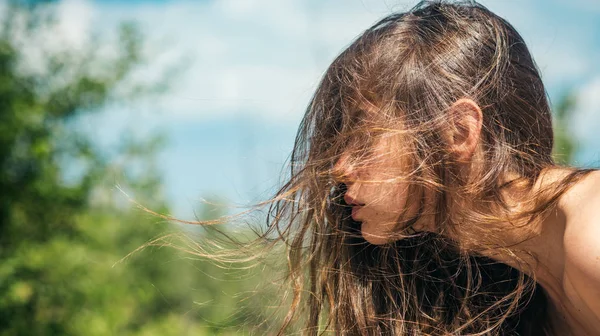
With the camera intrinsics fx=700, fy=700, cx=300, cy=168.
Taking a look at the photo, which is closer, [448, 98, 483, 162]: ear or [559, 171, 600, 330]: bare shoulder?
[559, 171, 600, 330]: bare shoulder

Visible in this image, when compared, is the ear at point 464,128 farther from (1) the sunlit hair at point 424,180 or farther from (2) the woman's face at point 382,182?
(2) the woman's face at point 382,182

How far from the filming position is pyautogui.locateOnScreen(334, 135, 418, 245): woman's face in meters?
1.62

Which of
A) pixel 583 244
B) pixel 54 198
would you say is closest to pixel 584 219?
pixel 583 244

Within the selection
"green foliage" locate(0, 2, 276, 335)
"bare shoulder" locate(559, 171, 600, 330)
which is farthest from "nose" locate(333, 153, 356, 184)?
"green foliage" locate(0, 2, 276, 335)

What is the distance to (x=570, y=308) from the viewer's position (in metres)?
1.61

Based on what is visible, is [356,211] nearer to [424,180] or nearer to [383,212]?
[383,212]

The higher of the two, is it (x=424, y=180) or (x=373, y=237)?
(x=424, y=180)

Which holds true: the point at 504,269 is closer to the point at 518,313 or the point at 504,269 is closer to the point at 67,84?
the point at 518,313

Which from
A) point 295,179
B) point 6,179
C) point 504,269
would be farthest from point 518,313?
point 6,179

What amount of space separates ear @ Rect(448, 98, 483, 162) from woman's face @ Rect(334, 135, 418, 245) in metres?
0.13

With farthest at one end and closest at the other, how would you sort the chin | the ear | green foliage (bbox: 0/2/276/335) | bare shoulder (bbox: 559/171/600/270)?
green foliage (bbox: 0/2/276/335), the chin, the ear, bare shoulder (bbox: 559/171/600/270)

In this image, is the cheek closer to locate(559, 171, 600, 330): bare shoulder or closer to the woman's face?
the woman's face

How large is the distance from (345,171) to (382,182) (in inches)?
3.6

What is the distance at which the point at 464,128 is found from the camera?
5.26ft
